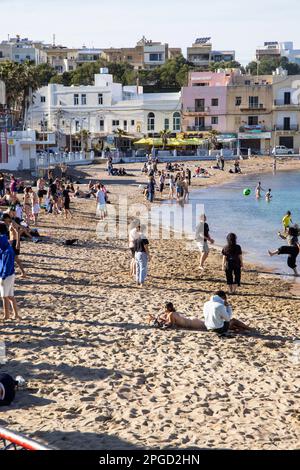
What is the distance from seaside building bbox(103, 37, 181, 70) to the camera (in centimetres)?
11268

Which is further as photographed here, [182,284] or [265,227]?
[265,227]

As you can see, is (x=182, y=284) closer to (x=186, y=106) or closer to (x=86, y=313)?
(x=86, y=313)

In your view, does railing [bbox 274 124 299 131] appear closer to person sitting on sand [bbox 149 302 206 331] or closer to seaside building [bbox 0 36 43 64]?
seaside building [bbox 0 36 43 64]

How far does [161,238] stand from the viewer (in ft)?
73.6

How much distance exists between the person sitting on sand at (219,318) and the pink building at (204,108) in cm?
5844

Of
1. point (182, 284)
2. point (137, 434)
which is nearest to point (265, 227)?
point (182, 284)

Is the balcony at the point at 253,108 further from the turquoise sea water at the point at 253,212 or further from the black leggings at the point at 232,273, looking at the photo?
the black leggings at the point at 232,273

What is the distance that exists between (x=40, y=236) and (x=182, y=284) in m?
5.78

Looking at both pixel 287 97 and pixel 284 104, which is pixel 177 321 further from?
pixel 287 97

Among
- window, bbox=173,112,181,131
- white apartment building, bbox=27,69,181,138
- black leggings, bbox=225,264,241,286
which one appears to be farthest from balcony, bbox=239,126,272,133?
black leggings, bbox=225,264,241,286

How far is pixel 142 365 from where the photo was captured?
29.9 ft

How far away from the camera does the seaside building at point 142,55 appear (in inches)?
4436

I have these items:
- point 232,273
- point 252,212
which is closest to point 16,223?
point 232,273

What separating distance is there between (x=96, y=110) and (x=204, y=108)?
10389 mm
